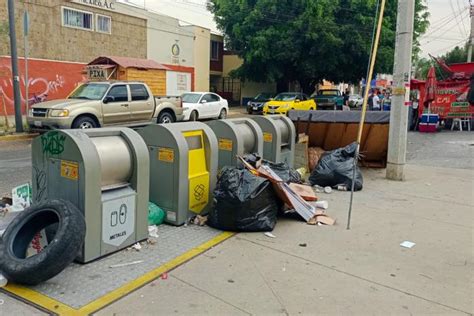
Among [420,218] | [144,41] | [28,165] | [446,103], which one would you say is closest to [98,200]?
[420,218]

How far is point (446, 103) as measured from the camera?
18672 millimetres

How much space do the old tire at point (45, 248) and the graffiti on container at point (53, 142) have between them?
49 centimetres

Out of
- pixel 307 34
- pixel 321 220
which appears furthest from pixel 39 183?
pixel 307 34

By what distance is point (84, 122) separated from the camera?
1207 centimetres

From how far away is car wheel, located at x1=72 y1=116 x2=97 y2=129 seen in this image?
11.9 meters

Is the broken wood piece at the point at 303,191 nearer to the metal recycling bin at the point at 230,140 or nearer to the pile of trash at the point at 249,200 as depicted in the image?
the pile of trash at the point at 249,200

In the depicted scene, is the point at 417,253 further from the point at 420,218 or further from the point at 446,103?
the point at 446,103

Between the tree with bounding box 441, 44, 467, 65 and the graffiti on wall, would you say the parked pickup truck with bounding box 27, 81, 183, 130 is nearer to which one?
the graffiti on wall

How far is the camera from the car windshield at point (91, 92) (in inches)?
503

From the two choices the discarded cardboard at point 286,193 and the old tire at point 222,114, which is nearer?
the discarded cardboard at point 286,193

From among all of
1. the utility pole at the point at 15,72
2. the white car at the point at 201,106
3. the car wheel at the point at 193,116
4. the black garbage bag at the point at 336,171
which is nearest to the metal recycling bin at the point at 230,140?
the black garbage bag at the point at 336,171

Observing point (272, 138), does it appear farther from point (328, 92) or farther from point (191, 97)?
point (328, 92)

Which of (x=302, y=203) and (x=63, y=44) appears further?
(x=63, y=44)

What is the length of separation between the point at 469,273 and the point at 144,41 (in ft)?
81.4
